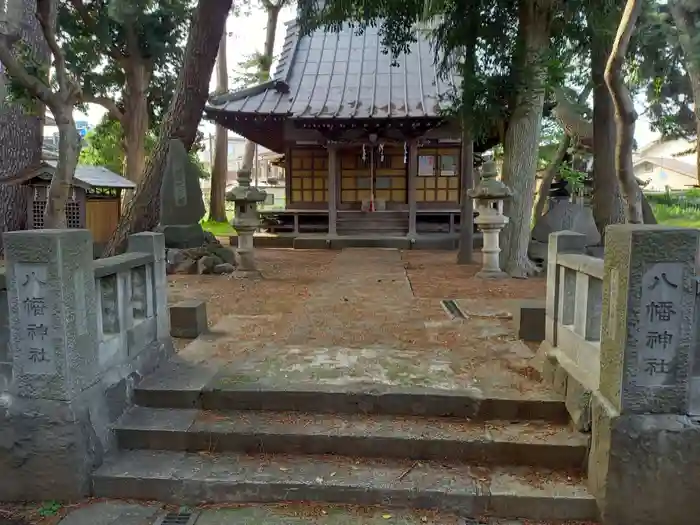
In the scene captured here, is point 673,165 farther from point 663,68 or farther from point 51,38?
point 51,38

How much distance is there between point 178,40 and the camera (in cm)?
1565

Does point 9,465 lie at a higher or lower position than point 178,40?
lower

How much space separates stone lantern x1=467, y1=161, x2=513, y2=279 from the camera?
884 centimetres

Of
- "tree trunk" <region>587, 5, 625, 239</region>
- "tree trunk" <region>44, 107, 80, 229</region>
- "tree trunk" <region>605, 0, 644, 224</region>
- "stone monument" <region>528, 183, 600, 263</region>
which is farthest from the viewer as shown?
"stone monument" <region>528, 183, 600, 263</region>

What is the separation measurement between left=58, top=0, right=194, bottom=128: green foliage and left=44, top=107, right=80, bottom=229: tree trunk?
6.45m

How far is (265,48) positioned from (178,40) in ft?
23.9

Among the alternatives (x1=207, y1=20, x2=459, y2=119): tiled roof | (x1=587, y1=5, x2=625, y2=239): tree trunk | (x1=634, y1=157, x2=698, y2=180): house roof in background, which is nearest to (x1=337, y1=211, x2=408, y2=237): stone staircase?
(x1=207, y1=20, x2=459, y2=119): tiled roof

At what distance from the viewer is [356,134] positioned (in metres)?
14.8

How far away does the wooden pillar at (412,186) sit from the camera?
15.4 metres

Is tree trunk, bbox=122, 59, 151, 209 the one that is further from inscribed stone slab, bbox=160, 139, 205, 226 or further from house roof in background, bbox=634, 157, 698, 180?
house roof in background, bbox=634, 157, 698, 180

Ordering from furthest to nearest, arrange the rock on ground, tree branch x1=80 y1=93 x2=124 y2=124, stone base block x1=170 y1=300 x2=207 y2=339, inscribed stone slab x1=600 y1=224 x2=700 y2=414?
tree branch x1=80 y1=93 x2=124 y2=124, the rock on ground, stone base block x1=170 y1=300 x2=207 y2=339, inscribed stone slab x1=600 y1=224 x2=700 y2=414

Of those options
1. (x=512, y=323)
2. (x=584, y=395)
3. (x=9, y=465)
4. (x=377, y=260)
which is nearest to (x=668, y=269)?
(x=584, y=395)

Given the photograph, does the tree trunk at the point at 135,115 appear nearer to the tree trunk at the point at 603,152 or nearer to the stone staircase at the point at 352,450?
the tree trunk at the point at 603,152

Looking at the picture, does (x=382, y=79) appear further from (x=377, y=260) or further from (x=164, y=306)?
(x=164, y=306)
